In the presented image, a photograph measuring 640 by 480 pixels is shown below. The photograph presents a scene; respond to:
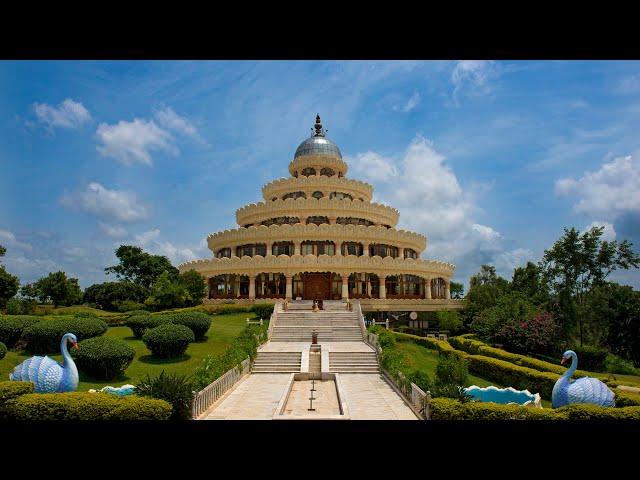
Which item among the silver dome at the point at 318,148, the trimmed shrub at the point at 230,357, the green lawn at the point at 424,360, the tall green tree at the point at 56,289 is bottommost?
the green lawn at the point at 424,360

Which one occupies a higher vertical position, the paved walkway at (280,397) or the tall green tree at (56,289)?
the tall green tree at (56,289)

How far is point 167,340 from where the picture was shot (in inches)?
923

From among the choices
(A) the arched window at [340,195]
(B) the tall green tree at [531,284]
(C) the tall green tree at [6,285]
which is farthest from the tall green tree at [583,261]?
(C) the tall green tree at [6,285]

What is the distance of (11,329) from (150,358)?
6.56 meters

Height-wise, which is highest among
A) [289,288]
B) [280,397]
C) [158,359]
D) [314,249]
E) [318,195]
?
[318,195]

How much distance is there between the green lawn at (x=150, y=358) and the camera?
64.8 feet

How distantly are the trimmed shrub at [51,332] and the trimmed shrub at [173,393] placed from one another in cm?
1027

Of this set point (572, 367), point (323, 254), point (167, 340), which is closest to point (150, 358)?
point (167, 340)

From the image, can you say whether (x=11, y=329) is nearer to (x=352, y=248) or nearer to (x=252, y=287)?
(x=252, y=287)

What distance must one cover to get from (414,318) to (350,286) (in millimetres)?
7694

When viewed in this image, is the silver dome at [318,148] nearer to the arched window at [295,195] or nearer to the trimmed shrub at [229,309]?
the arched window at [295,195]
